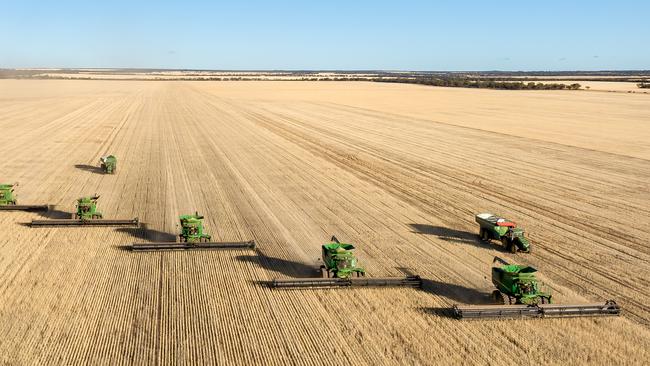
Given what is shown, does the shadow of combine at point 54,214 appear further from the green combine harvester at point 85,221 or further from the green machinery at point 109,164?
the green machinery at point 109,164

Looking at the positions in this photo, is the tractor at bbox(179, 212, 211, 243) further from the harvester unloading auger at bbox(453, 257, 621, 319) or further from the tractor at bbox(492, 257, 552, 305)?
the tractor at bbox(492, 257, 552, 305)

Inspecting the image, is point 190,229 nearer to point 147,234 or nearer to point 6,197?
point 147,234

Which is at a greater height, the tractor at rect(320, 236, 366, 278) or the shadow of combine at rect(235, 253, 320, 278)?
the tractor at rect(320, 236, 366, 278)

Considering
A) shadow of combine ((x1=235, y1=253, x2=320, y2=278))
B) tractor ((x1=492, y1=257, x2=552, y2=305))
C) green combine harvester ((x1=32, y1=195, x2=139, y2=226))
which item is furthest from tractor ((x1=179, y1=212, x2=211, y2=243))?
tractor ((x1=492, y1=257, x2=552, y2=305))

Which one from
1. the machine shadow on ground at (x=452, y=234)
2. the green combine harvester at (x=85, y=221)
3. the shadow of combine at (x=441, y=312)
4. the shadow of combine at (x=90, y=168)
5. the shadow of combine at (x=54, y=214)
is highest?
the green combine harvester at (x=85, y=221)

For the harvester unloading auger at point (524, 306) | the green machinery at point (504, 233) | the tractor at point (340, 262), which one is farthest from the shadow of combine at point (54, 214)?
the harvester unloading auger at point (524, 306)

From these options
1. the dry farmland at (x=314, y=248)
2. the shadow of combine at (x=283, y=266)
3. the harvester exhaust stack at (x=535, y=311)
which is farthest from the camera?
the shadow of combine at (x=283, y=266)

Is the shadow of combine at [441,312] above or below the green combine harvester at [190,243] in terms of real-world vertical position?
below

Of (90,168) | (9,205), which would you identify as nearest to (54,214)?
(9,205)
